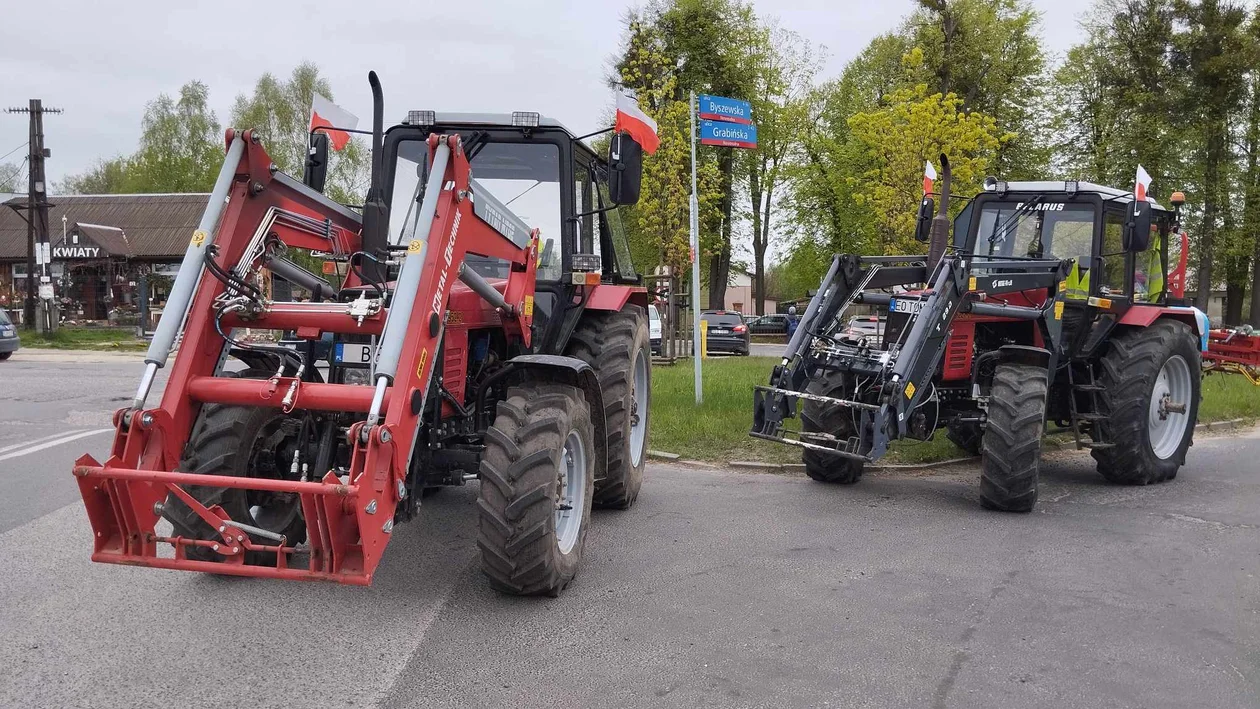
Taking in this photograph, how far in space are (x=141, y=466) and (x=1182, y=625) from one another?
5061mm

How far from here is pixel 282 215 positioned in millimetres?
5250

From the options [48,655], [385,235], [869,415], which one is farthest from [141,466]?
[869,415]

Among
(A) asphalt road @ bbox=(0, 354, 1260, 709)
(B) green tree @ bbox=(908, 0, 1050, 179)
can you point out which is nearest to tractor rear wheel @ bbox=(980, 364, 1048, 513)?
(A) asphalt road @ bbox=(0, 354, 1260, 709)

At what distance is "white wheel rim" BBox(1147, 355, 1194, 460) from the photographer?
29.9ft

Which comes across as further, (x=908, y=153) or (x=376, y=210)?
(x=908, y=153)

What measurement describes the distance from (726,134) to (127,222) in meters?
37.3

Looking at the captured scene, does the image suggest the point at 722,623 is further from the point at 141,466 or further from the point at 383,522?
the point at 141,466

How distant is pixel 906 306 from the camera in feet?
25.6

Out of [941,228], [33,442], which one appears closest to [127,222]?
[33,442]

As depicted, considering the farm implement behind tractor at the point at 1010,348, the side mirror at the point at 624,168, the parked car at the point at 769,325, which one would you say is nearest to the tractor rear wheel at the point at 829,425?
the farm implement behind tractor at the point at 1010,348

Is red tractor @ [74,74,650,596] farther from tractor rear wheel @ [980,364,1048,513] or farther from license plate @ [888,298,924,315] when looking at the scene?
tractor rear wheel @ [980,364,1048,513]

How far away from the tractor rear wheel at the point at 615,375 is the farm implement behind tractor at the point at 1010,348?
137cm

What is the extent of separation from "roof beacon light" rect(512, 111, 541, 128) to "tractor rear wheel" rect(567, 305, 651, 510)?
1375 millimetres

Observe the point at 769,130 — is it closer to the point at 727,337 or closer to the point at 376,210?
the point at 727,337
